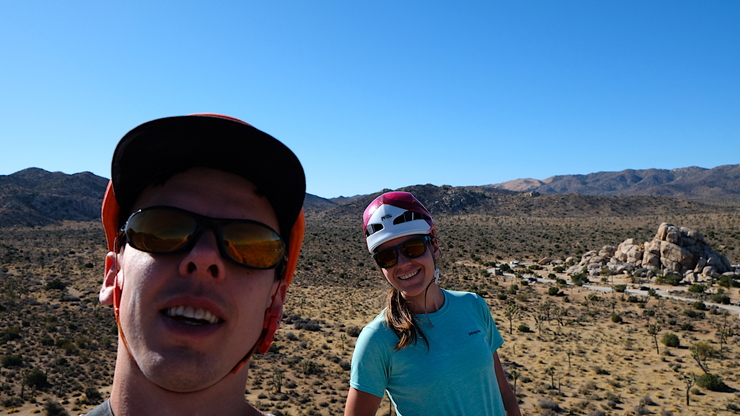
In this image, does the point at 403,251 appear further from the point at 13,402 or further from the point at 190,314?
the point at 13,402

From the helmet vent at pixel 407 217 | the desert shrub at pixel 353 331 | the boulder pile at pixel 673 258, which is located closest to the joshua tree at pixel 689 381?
the desert shrub at pixel 353 331

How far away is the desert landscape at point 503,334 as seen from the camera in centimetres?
1459

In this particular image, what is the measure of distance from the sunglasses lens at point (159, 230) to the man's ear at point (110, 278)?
0.24 meters

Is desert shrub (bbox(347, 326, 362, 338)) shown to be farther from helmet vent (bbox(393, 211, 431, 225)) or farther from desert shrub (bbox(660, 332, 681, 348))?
helmet vent (bbox(393, 211, 431, 225))

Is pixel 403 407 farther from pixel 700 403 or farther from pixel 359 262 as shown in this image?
pixel 359 262

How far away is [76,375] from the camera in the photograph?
51.9 ft

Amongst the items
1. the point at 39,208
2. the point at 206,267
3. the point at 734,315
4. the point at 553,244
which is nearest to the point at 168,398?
the point at 206,267

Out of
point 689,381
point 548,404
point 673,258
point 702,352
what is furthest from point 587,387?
point 673,258

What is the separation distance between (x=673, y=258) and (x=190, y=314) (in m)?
44.2

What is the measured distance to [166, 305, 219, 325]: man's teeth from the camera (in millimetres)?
1406

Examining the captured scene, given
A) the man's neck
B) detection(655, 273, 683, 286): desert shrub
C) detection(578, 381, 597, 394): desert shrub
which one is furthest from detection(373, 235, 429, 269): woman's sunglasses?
detection(655, 273, 683, 286): desert shrub

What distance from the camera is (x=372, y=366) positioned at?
2648mm

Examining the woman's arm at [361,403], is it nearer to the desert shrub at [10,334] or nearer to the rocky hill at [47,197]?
the desert shrub at [10,334]

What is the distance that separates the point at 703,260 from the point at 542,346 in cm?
2482
